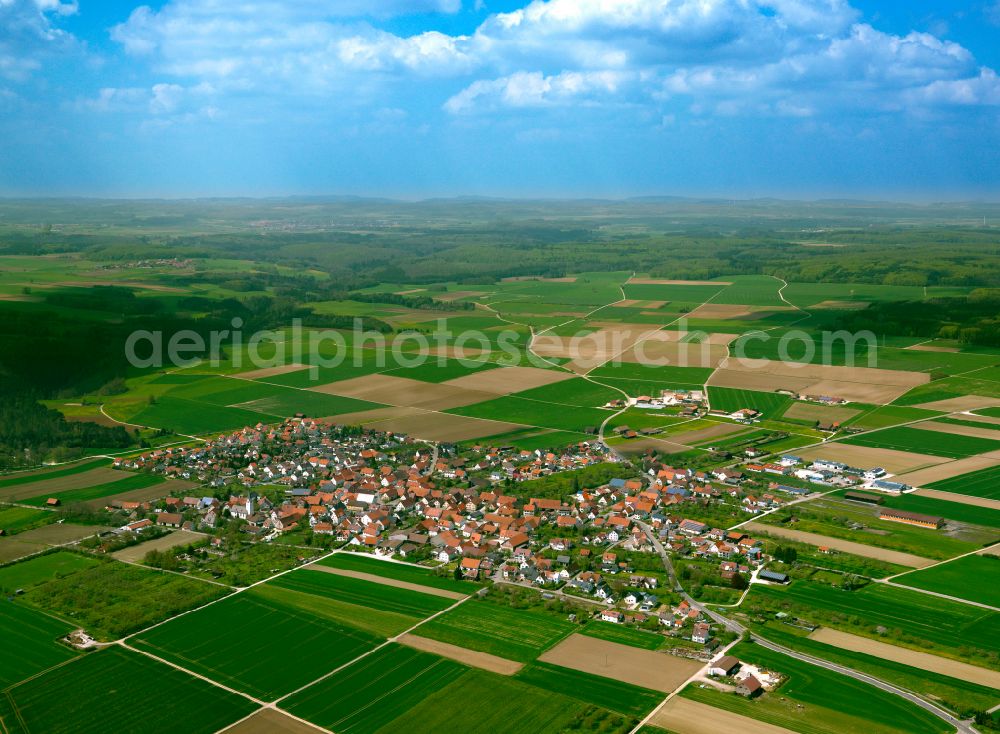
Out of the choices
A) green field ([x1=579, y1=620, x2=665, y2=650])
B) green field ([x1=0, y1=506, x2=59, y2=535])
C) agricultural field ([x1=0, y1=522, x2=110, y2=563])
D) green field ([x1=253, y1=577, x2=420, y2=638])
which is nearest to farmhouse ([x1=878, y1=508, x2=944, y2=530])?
green field ([x1=579, y1=620, x2=665, y2=650])

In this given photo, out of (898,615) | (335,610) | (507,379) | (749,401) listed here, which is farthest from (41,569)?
(749,401)

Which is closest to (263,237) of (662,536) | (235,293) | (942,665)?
(235,293)

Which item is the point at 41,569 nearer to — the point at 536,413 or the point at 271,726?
the point at 271,726

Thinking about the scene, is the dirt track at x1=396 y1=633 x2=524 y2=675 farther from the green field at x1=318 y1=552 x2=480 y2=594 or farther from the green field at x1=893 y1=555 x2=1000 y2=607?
the green field at x1=893 y1=555 x2=1000 y2=607


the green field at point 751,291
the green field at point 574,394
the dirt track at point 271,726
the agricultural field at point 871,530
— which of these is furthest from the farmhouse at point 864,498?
the green field at point 751,291

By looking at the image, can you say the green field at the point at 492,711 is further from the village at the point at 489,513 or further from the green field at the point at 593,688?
the village at the point at 489,513

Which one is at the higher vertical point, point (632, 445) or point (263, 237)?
point (263, 237)

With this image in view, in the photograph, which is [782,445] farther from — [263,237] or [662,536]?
[263,237]
